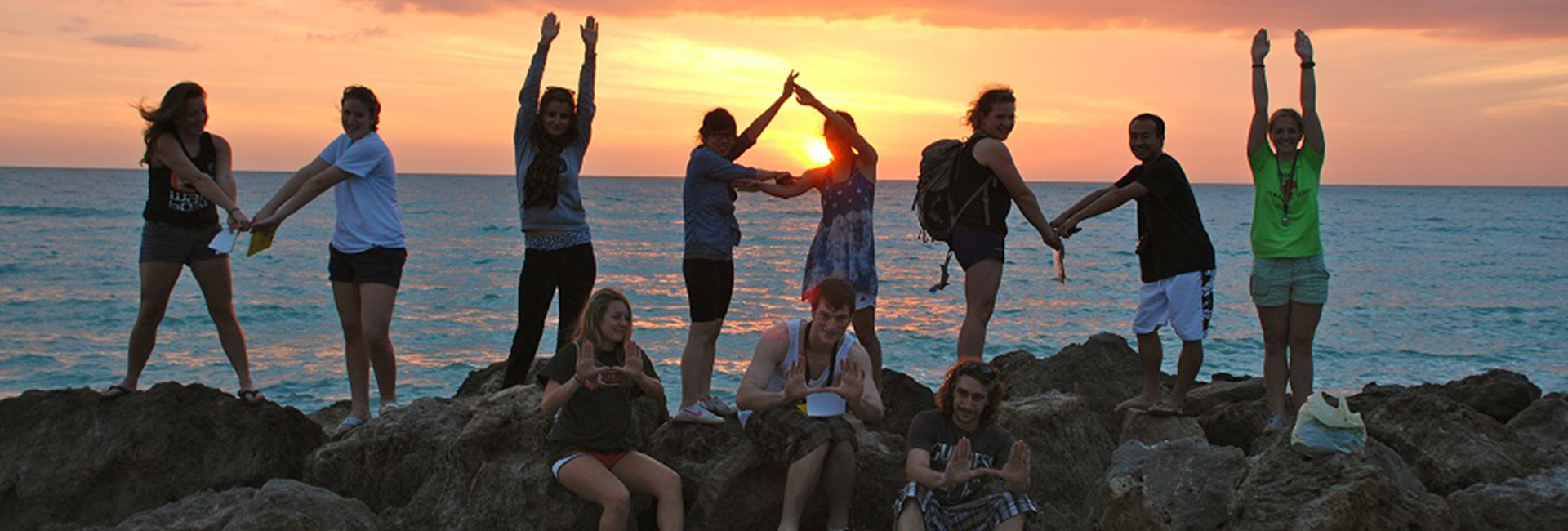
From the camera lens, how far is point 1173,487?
5.19 m

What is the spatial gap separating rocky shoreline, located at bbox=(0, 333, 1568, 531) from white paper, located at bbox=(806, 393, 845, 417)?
0.34m

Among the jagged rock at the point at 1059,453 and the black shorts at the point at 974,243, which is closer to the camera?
the jagged rock at the point at 1059,453

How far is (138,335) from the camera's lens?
22.6 ft

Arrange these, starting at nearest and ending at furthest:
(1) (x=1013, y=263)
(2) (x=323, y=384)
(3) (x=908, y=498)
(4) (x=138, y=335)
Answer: (3) (x=908, y=498), (4) (x=138, y=335), (2) (x=323, y=384), (1) (x=1013, y=263)

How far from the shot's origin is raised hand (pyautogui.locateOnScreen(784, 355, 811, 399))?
5379mm

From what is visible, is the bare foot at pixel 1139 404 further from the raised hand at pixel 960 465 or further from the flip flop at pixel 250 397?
the flip flop at pixel 250 397

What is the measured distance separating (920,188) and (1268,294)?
6.33 ft

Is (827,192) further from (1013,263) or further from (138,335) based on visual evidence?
(1013,263)

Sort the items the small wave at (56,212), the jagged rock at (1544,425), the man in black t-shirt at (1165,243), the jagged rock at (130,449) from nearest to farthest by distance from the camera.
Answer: the jagged rock at (130,449) → the man in black t-shirt at (1165,243) → the jagged rock at (1544,425) → the small wave at (56,212)

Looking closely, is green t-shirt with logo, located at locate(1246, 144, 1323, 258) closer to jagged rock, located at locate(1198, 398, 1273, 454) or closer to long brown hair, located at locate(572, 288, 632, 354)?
jagged rock, located at locate(1198, 398, 1273, 454)

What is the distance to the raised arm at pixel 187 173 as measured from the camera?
257 inches

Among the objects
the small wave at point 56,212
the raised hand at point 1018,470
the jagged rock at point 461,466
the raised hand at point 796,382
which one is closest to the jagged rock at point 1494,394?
the raised hand at point 1018,470

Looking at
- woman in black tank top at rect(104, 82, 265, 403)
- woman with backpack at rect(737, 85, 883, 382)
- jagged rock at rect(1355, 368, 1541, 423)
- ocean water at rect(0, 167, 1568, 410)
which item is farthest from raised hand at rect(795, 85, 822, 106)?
ocean water at rect(0, 167, 1568, 410)

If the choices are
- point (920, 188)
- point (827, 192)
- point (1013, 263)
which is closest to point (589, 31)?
point (827, 192)
